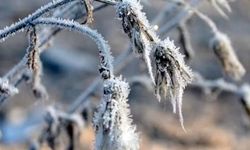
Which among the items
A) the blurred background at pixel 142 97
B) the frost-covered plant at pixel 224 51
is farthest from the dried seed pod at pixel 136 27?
the blurred background at pixel 142 97

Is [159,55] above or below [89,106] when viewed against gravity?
below

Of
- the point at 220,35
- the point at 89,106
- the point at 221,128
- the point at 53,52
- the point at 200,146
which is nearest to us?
the point at 220,35

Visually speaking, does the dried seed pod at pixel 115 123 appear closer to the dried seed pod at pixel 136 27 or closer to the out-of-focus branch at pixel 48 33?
the dried seed pod at pixel 136 27

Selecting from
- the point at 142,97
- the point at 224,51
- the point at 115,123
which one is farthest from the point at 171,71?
the point at 142,97

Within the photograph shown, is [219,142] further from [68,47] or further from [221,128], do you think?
[68,47]

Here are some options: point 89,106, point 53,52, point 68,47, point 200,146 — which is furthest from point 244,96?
point 68,47

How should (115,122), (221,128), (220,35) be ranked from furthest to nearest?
(221,128)
(220,35)
(115,122)
